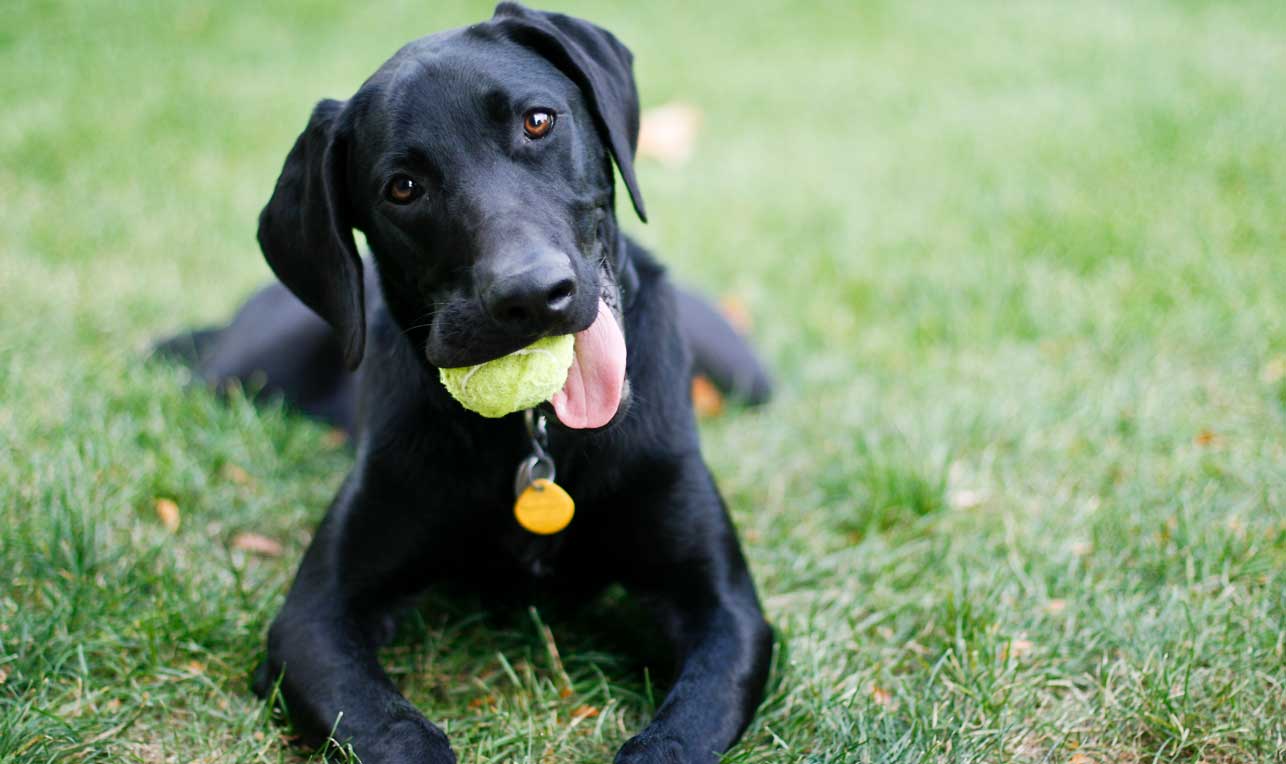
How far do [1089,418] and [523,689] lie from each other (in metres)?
2.04

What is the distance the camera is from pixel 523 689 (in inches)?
96.7

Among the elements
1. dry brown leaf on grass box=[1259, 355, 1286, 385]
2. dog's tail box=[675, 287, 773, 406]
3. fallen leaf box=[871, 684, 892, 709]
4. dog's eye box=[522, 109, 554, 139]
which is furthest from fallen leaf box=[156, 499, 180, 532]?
dry brown leaf on grass box=[1259, 355, 1286, 385]

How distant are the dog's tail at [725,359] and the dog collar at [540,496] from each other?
151 centimetres

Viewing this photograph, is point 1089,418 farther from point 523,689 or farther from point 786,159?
point 786,159

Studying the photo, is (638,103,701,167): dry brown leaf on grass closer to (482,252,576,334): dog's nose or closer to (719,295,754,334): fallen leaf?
(719,295,754,334): fallen leaf

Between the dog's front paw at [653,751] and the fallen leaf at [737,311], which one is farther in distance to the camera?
the fallen leaf at [737,311]

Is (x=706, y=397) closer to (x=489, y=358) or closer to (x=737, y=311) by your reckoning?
(x=737, y=311)

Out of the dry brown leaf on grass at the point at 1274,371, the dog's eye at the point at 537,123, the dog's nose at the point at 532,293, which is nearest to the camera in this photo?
the dog's nose at the point at 532,293

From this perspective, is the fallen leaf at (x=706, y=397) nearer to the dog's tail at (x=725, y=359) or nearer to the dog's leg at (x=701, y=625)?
the dog's tail at (x=725, y=359)

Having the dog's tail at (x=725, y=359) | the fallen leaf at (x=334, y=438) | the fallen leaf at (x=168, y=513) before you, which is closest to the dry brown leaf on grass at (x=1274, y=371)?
the dog's tail at (x=725, y=359)

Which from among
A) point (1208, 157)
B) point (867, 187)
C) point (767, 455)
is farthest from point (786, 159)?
point (767, 455)

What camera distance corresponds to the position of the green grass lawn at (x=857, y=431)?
2.34 m

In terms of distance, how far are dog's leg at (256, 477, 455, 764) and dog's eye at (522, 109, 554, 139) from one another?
2.83 ft

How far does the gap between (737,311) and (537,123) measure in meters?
2.47
